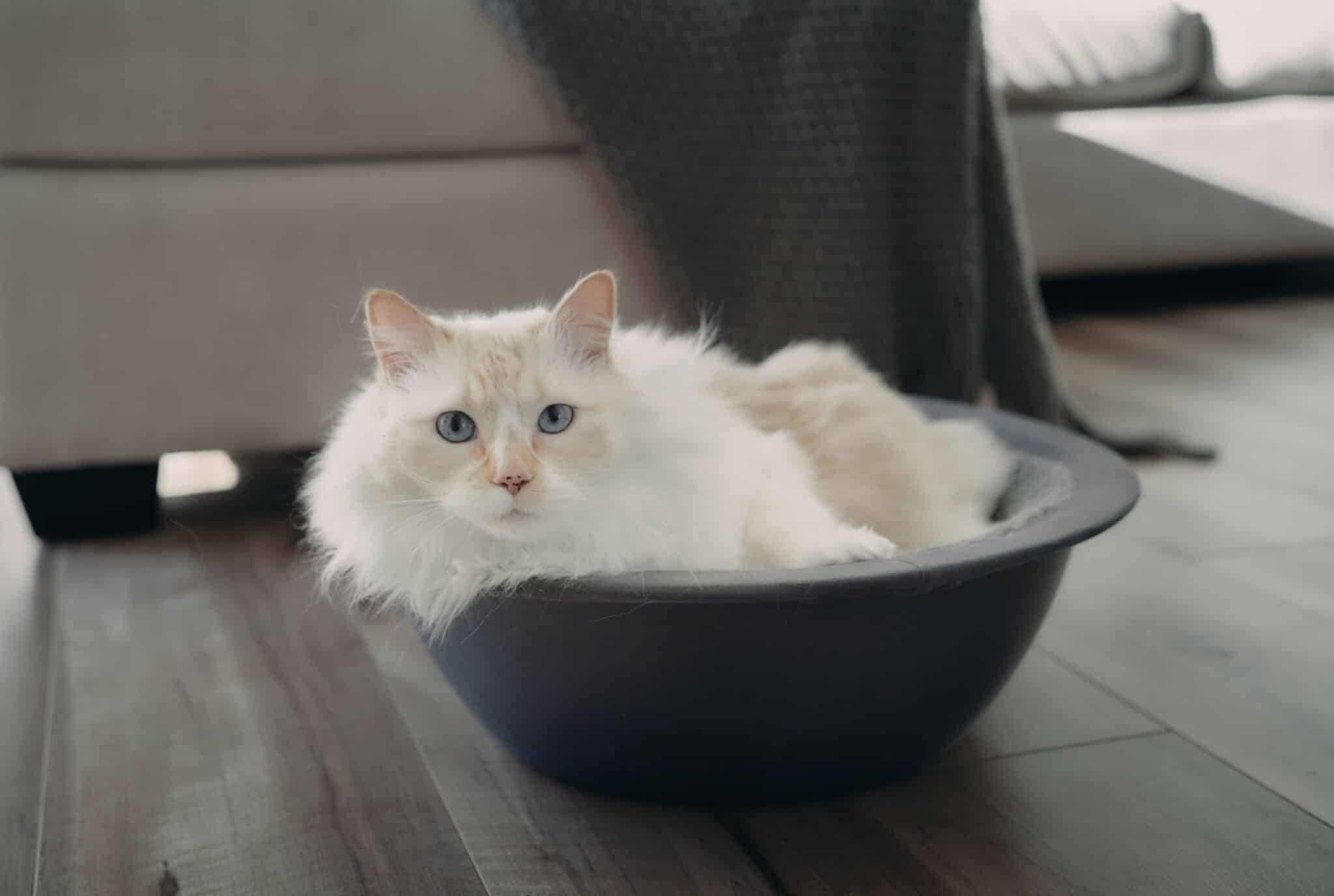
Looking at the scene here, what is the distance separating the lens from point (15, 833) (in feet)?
3.48

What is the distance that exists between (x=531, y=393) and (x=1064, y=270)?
7.87 ft

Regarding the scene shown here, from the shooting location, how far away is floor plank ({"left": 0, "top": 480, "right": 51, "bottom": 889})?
105 cm

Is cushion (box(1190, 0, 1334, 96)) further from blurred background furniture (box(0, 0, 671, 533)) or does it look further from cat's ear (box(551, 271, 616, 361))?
cat's ear (box(551, 271, 616, 361))

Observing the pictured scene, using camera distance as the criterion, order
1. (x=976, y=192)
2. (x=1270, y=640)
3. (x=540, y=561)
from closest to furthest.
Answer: (x=540, y=561), (x=1270, y=640), (x=976, y=192)

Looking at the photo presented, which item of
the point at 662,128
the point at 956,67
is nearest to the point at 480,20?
the point at 662,128

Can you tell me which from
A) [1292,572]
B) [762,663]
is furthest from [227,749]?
[1292,572]

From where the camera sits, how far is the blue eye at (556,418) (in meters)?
0.99

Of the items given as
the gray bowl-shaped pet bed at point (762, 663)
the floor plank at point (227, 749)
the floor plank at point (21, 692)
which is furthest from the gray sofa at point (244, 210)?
the gray bowl-shaped pet bed at point (762, 663)

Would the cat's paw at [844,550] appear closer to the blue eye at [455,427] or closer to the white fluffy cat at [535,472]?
the white fluffy cat at [535,472]

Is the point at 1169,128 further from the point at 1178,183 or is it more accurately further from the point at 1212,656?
the point at 1212,656

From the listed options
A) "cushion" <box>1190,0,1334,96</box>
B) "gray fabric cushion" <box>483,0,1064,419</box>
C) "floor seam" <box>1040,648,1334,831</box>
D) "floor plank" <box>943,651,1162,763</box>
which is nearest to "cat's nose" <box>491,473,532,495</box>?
"floor plank" <box>943,651,1162,763</box>

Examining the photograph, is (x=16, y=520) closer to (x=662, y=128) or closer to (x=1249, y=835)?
(x=662, y=128)

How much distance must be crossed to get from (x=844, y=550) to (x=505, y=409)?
0.95ft

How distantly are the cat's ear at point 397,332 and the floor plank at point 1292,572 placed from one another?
1090 millimetres
